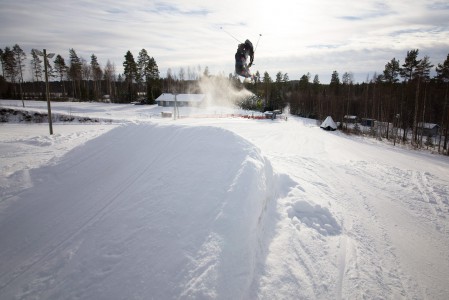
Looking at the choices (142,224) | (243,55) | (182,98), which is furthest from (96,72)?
(142,224)

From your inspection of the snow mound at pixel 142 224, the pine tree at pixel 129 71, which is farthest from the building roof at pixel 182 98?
the snow mound at pixel 142 224

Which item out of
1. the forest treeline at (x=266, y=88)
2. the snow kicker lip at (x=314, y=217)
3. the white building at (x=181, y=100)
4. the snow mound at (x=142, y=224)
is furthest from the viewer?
the white building at (x=181, y=100)

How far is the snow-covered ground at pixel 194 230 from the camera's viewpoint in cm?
360

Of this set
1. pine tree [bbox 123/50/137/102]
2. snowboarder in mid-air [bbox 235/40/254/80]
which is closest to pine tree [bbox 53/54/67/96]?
pine tree [bbox 123/50/137/102]

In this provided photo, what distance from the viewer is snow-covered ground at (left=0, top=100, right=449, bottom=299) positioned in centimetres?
360

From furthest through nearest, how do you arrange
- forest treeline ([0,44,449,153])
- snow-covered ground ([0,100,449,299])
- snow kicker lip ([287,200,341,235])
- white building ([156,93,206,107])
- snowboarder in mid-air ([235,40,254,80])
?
white building ([156,93,206,107]), forest treeline ([0,44,449,153]), snowboarder in mid-air ([235,40,254,80]), snow kicker lip ([287,200,341,235]), snow-covered ground ([0,100,449,299])

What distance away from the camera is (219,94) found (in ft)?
237

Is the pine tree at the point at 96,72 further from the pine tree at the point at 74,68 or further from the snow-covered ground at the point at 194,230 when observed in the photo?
the snow-covered ground at the point at 194,230

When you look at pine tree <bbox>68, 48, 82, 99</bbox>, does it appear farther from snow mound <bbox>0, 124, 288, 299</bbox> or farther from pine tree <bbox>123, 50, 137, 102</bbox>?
snow mound <bbox>0, 124, 288, 299</bbox>

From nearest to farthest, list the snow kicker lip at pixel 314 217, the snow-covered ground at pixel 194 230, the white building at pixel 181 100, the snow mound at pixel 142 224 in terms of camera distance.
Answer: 1. the snow mound at pixel 142 224
2. the snow-covered ground at pixel 194 230
3. the snow kicker lip at pixel 314 217
4. the white building at pixel 181 100

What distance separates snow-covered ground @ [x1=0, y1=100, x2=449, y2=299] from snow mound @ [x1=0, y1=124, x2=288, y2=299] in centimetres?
2

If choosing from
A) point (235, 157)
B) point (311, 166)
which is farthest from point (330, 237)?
point (311, 166)

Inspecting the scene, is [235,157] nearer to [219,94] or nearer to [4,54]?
[219,94]

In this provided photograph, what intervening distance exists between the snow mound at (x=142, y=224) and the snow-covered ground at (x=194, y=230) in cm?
2
